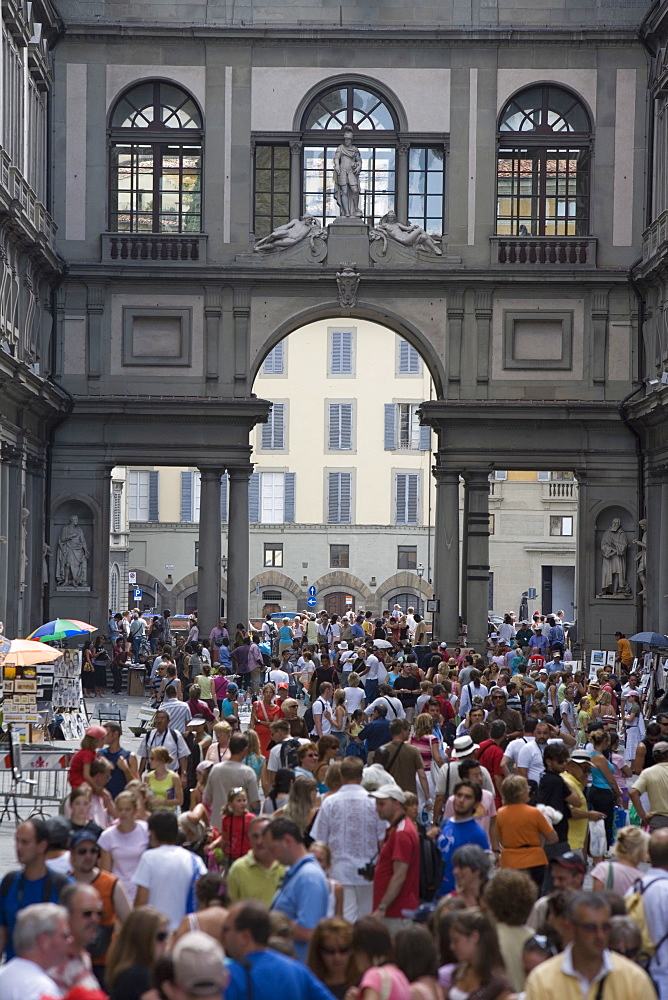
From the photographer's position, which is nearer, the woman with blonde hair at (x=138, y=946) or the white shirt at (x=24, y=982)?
the white shirt at (x=24, y=982)

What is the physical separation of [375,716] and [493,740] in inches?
99.0

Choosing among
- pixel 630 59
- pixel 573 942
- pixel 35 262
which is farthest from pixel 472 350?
pixel 573 942

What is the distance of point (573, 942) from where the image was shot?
313 inches

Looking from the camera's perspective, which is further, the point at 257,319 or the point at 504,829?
the point at 257,319

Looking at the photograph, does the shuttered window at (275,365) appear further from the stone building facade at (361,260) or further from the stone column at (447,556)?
the stone column at (447,556)

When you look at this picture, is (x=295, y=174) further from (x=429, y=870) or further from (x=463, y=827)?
(x=429, y=870)

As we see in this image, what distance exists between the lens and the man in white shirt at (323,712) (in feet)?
67.7

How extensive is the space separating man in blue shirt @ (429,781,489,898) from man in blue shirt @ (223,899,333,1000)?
4175 millimetres

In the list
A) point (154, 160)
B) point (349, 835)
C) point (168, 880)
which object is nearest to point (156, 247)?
point (154, 160)

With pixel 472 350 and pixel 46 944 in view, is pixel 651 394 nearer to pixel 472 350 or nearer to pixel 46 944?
pixel 472 350

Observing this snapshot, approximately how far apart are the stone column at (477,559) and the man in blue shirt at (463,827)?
2785 centimetres

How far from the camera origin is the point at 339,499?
7338 cm

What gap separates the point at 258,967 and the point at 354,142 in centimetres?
3507

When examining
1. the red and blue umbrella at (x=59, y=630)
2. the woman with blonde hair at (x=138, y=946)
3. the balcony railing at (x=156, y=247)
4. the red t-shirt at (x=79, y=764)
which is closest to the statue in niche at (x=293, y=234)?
the balcony railing at (x=156, y=247)
